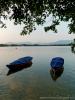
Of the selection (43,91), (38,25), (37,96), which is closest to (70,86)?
(43,91)

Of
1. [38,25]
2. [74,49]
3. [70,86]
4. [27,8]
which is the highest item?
[27,8]

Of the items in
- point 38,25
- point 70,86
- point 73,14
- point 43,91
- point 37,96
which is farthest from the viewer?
point 70,86

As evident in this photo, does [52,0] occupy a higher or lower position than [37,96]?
higher

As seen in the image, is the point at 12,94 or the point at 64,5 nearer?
the point at 64,5

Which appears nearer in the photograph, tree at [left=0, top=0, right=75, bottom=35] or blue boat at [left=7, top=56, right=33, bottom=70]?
tree at [left=0, top=0, right=75, bottom=35]

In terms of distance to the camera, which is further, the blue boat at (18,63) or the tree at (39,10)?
the blue boat at (18,63)

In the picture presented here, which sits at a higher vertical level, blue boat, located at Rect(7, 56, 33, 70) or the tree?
the tree

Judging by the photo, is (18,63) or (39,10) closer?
(39,10)

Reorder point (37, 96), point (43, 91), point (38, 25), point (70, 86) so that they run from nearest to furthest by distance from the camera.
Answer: point (38, 25) → point (37, 96) → point (43, 91) → point (70, 86)

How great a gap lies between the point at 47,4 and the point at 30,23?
1.74 metres

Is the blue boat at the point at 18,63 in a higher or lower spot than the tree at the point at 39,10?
lower

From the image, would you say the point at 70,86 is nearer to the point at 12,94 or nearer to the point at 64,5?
the point at 12,94

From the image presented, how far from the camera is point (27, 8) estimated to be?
35.7 feet

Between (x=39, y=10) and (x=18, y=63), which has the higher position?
(x=39, y=10)
